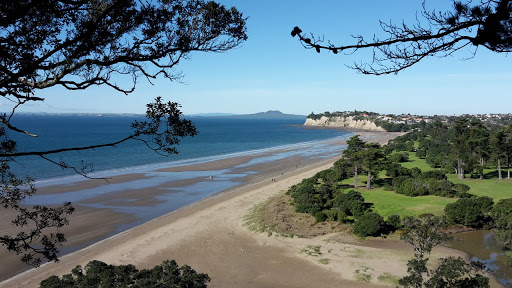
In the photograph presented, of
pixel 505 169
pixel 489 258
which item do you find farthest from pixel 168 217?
pixel 505 169

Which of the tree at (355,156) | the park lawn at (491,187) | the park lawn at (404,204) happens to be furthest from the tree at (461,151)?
the park lawn at (404,204)

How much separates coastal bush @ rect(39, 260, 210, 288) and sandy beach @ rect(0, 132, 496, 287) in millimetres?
3249

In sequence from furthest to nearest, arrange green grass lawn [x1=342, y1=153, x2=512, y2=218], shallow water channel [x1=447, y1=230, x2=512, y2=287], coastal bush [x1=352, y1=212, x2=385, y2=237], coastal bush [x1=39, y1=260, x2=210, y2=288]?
1. green grass lawn [x1=342, y1=153, x2=512, y2=218]
2. coastal bush [x1=352, y1=212, x2=385, y2=237]
3. shallow water channel [x1=447, y1=230, x2=512, y2=287]
4. coastal bush [x1=39, y1=260, x2=210, y2=288]

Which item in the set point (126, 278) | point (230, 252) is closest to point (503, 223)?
point (230, 252)

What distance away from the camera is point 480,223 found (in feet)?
76.3

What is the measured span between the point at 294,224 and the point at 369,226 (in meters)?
4.95

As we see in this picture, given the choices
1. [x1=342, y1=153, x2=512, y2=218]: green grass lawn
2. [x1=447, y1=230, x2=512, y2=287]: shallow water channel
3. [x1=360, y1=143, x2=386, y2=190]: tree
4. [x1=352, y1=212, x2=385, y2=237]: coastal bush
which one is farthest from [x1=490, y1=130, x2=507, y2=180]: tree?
[x1=352, y1=212, x2=385, y2=237]: coastal bush

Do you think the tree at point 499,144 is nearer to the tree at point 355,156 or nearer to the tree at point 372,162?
the tree at point 355,156

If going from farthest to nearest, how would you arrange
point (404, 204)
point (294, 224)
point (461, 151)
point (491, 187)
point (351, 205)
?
point (461, 151), point (491, 187), point (404, 204), point (351, 205), point (294, 224)

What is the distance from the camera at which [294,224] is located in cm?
2436

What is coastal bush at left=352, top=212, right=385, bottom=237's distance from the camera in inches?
853

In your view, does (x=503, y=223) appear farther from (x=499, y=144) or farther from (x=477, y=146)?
(x=499, y=144)

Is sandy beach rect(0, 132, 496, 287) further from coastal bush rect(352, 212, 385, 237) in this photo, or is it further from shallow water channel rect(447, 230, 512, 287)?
shallow water channel rect(447, 230, 512, 287)

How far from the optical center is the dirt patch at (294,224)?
22906mm
